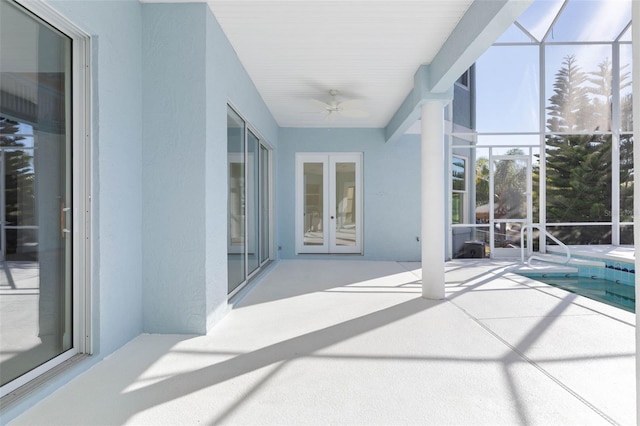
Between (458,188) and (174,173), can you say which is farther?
(458,188)

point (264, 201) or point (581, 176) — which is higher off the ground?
point (581, 176)

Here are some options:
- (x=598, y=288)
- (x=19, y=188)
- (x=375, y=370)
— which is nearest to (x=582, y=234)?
(x=598, y=288)

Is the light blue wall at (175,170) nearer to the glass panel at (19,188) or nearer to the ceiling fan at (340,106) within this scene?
the glass panel at (19,188)

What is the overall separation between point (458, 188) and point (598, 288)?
3420 mm

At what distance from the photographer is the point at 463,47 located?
336cm

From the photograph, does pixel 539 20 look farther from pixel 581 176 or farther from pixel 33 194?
pixel 33 194

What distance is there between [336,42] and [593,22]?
8.60 meters

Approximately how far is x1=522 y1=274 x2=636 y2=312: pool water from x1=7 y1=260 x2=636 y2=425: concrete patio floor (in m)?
1.14

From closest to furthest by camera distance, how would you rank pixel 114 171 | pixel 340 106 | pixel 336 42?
pixel 114 171 < pixel 336 42 < pixel 340 106

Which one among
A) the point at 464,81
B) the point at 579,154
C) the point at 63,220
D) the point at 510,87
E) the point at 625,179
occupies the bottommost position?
the point at 63,220

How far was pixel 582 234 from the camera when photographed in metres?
8.89

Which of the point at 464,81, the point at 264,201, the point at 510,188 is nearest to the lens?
the point at 264,201

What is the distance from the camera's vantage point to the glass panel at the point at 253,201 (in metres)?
5.27

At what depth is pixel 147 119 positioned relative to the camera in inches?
123
